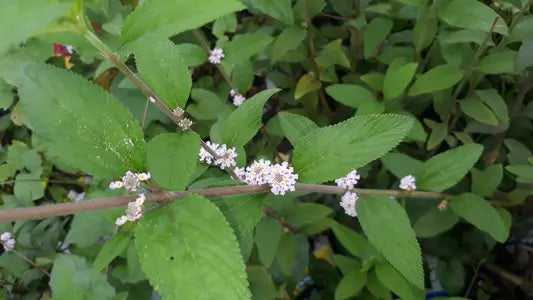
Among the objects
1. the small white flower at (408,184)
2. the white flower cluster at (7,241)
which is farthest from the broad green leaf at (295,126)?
the white flower cluster at (7,241)

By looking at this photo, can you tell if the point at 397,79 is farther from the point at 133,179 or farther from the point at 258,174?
the point at 133,179

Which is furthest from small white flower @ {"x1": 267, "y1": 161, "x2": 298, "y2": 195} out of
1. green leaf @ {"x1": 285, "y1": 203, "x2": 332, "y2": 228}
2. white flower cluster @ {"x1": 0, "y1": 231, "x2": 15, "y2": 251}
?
white flower cluster @ {"x1": 0, "y1": 231, "x2": 15, "y2": 251}

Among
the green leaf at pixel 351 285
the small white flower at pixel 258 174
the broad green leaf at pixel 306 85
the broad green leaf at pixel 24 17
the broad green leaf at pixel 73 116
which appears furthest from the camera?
the broad green leaf at pixel 306 85

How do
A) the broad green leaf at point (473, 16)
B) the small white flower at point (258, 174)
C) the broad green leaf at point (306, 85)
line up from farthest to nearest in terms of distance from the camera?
1. the broad green leaf at point (306, 85)
2. the broad green leaf at point (473, 16)
3. the small white flower at point (258, 174)

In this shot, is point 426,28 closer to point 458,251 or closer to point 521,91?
point 521,91

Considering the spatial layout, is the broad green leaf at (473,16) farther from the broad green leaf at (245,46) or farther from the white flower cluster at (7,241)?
the white flower cluster at (7,241)

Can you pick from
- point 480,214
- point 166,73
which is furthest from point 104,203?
point 480,214
